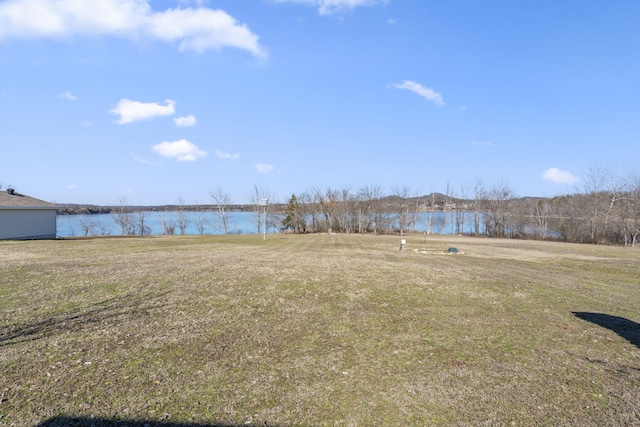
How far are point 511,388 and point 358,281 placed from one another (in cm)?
640

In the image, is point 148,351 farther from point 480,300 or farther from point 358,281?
point 480,300

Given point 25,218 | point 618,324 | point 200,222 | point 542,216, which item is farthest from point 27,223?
point 542,216

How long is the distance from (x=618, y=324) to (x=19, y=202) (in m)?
34.1

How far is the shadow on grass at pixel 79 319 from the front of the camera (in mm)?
5121

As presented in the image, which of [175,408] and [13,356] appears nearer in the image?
[175,408]

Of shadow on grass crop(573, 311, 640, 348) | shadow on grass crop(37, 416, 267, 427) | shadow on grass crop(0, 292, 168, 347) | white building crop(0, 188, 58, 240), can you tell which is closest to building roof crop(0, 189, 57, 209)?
white building crop(0, 188, 58, 240)

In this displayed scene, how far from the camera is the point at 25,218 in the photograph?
2541cm

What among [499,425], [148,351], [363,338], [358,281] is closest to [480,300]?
[358,281]

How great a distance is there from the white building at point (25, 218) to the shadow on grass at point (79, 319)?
24100mm

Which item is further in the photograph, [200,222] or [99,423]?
[200,222]

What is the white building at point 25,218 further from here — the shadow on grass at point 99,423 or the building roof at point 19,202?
the shadow on grass at point 99,423

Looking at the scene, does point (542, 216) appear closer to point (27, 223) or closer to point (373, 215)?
point (373, 215)

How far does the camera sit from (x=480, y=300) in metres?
8.30

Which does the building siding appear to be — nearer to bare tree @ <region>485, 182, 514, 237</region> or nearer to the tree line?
the tree line
